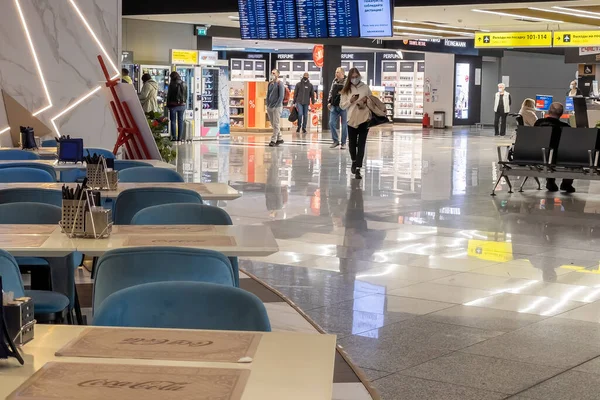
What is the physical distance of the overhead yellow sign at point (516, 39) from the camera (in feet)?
80.6

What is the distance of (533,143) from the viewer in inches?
492

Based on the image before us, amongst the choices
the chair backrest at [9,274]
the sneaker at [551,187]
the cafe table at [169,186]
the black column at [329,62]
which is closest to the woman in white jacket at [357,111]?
the sneaker at [551,187]

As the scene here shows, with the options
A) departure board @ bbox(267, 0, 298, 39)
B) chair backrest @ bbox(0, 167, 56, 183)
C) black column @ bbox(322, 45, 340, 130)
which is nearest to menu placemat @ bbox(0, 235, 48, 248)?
chair backrest @ bbox(0, 167, 56, 183)

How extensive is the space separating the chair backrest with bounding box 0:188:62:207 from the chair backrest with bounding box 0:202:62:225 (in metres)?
0.63

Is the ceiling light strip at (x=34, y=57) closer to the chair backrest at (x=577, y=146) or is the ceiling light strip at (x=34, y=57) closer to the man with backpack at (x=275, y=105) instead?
the chair backrest at (x=577, y=146)

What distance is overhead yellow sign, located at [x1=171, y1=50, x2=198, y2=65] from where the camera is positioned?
22219 mm

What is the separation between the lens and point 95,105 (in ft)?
37.8

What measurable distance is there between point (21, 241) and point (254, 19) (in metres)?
10.2

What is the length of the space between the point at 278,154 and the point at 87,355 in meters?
16.4

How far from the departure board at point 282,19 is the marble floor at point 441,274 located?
78.5 inches

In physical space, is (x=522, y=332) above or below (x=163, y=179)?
below

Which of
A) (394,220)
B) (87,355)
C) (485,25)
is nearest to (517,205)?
(394,220)

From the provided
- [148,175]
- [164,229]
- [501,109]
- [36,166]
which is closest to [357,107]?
[36,166]

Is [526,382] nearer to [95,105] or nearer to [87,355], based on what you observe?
[87,355]
